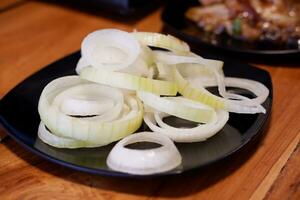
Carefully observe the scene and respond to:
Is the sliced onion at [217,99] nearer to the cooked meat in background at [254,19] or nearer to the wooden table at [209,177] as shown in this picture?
the wooden table at [209,177]

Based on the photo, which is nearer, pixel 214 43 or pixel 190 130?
pixel 190 130

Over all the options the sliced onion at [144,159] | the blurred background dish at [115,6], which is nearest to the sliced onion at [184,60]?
the sliced onion at [144,159]

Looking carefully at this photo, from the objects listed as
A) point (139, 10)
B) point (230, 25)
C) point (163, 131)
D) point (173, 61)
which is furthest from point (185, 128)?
point (139, 10)

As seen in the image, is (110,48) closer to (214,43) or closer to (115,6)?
(214,43)

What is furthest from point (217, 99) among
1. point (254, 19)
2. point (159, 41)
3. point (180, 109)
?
point (254, 19)

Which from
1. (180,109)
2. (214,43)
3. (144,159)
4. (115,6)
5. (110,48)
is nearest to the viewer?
(144,159)

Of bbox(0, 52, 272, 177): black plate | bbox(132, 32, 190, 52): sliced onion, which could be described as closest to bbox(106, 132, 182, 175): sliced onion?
bbox(0, 52, 272, 177): black plate

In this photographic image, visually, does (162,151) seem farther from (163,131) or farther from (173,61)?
(173,61)

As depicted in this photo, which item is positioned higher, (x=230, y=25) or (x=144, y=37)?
(x=144, y=37)
